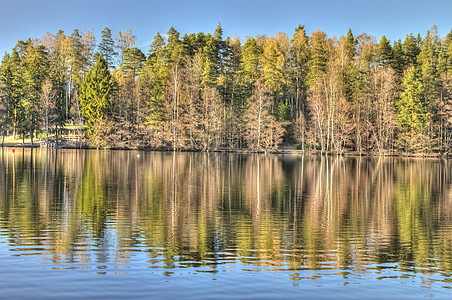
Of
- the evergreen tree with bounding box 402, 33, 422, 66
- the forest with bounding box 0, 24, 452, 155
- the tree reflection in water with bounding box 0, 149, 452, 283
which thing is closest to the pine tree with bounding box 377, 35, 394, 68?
the forest with bounding box 0, 24, 452, 155

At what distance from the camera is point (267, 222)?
1698 centimetres

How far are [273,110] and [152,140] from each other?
26.5m

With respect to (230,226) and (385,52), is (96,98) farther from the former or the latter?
(230,226)

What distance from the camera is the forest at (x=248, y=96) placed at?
265 feet

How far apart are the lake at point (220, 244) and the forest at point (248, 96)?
186 feet

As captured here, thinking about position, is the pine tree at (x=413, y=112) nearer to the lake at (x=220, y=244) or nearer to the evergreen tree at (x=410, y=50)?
the evergreen tree at (x=410, y=50)

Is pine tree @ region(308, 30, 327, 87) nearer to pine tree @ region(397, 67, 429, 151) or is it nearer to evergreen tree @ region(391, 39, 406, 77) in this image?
evergreen tree @ region(391, 39, 406, 77)

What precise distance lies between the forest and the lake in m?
56.6

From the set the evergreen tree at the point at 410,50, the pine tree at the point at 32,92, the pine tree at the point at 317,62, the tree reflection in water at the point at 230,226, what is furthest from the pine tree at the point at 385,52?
the pine tree at the point at 32,92

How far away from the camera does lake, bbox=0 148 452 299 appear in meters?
9.46

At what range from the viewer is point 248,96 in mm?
90750

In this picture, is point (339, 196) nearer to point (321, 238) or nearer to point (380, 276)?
point (321, 238)

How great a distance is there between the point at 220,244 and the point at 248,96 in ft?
259

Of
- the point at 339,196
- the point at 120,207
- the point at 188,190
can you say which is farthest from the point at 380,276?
the point at 188,190
